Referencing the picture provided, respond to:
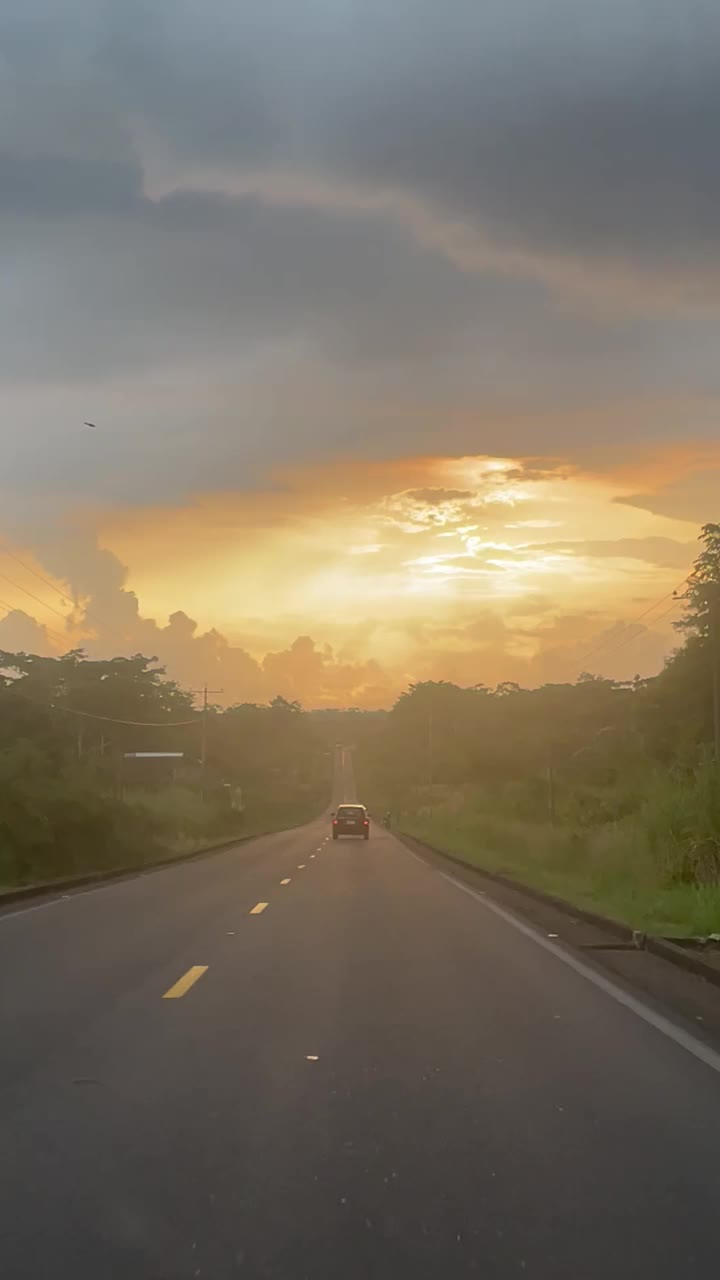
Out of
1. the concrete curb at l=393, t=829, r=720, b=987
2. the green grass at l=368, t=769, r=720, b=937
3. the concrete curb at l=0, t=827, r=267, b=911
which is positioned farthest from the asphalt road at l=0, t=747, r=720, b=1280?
the concrete curb at l=0, t=827, r=267, b=911

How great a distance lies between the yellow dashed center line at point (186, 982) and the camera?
1176 cm

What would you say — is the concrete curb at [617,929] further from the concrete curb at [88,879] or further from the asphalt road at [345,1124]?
the concrete curb at [88,879]

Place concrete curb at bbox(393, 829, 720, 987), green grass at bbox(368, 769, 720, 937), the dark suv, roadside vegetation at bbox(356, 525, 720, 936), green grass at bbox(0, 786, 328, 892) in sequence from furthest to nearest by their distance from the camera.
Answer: the dark suv, green grass at bbox(0, 786, 328, 892), roadside vegetation at bbox(356, 525, 720, 936), green grass at bbox(368, 769, 720, 937), concrete curb at bbox(393, 829, 720, 987)

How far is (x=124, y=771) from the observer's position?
95.8m

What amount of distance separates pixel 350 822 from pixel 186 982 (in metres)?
52.8

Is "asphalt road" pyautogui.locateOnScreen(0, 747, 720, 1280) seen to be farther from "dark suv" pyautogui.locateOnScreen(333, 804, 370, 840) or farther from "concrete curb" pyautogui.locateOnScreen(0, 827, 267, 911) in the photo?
"dark suv" pyautogui.locateOnScreen(333, 804, 370, 840)

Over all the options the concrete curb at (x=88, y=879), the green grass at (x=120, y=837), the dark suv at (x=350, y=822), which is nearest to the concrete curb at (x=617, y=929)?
the concrete curb at (x=88, y=879)

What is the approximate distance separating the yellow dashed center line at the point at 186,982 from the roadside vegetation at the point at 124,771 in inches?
651

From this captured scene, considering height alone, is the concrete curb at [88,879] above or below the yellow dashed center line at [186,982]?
below

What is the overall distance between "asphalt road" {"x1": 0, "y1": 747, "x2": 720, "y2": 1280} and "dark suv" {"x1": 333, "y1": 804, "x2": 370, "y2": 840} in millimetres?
50694

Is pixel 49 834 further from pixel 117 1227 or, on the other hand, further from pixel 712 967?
pixel 117 1227

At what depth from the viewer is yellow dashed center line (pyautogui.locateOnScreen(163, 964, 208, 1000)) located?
38.6 feet

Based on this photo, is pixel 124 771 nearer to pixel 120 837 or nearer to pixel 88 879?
pixel 120 837

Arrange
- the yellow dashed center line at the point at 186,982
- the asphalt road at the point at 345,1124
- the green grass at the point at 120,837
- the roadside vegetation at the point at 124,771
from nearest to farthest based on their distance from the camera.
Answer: the asphalt road at the point at 345,1124 < the yellow dashed center line at the point at 186,982 < the green grass at the point at 120,837 < the roadside vegetation at the point at 124,771
